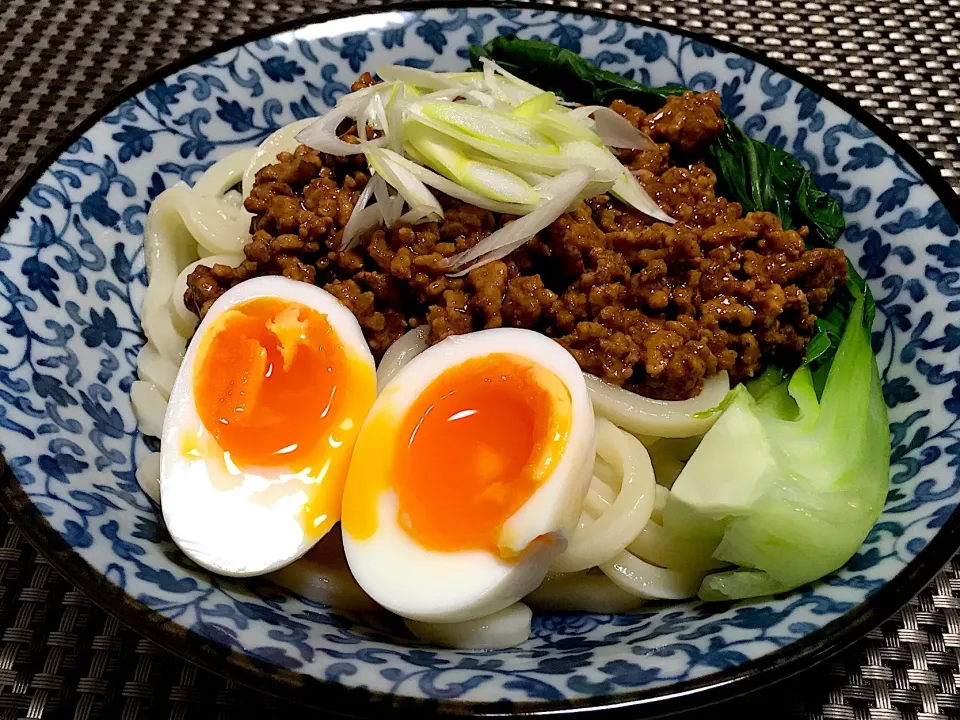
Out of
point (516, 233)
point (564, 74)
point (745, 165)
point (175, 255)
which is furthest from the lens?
point (564, 74)

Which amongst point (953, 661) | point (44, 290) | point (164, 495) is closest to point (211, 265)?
point (44, 290)

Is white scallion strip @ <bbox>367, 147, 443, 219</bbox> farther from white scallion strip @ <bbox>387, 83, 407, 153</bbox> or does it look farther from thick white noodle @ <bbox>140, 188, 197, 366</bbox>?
thick white noodle @ <bbox>140, 188, 197, 366</bbox>

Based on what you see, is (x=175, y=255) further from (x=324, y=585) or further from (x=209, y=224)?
(x=324, y=585)

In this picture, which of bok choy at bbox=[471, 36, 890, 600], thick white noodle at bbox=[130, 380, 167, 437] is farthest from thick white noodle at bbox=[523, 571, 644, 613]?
thick white noodle at bbox=[130, 380, 167, 437]

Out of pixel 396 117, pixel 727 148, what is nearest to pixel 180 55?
pixel 396 117

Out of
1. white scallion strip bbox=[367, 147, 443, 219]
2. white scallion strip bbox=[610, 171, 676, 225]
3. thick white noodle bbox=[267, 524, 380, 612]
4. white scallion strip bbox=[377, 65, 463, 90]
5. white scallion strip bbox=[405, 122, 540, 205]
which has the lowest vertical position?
thick white noodle bbox=[267, 524, 380, 612]

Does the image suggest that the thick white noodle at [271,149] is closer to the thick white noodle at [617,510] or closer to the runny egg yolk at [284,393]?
the runny egg yolk at [284,393]

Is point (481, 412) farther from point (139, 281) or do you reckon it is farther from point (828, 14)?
point (828, 14)
